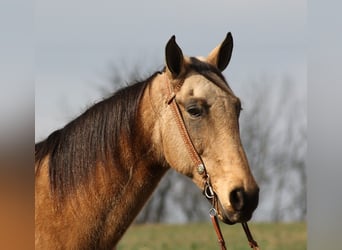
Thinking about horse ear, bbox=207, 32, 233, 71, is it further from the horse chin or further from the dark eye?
A: the horse chin

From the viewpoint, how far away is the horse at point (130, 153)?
246 centimetres

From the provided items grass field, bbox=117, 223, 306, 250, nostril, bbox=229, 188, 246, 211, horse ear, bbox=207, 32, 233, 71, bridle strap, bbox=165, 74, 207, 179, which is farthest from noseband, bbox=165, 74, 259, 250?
grass field, bbox=117, 223, 306, 250

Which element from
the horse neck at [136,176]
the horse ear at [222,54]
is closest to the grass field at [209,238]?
the horse ear at [222,54]

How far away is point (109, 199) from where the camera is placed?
2.50 m

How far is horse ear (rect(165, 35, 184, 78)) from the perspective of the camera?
2518 mm

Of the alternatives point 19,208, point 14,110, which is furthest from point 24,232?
point 14,110

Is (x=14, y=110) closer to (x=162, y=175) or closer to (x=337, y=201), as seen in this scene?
(x=162, y=175)

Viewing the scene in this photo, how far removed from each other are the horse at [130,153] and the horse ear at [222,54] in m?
0.10

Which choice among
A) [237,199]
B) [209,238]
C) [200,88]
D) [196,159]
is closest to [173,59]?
[200,88]

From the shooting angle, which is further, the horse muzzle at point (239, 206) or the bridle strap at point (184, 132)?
the bridle strap at point (184, 132)

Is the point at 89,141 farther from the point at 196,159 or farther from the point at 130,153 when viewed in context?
the point at 196,159

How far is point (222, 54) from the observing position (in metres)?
2.74

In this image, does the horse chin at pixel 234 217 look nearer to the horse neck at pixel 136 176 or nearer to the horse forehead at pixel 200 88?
the horse neck at pixel 136 176

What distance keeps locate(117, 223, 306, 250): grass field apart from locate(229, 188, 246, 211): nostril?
17.5ft
